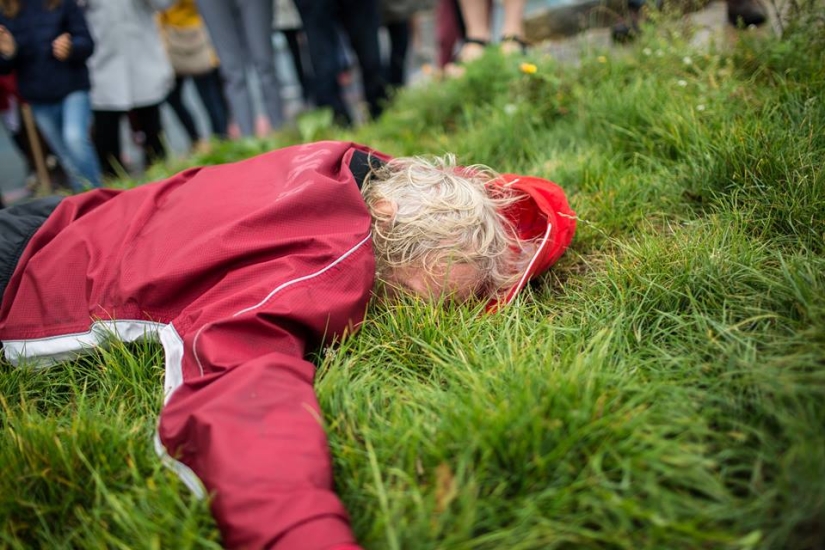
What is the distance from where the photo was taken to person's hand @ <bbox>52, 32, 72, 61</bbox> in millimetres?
3809

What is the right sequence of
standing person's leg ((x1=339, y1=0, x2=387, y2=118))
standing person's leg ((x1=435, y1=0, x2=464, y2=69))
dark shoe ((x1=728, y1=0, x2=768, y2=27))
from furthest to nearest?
standing person's leg ((x1=435, y1=0, x2=464, y2=69)), standing person's leg ((x1=339, y1=0, x2=387, y2=118)), dark shoe ((x1=728, y1=0, x2=768, y2=27))

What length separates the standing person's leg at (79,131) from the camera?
4035 millimetres

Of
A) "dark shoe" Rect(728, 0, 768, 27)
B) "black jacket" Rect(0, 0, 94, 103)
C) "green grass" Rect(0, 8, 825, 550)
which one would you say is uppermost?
"black jacket" Rect(0, 0, 94, 103)

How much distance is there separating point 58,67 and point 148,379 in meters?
3.17

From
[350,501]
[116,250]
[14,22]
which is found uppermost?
[14,22]

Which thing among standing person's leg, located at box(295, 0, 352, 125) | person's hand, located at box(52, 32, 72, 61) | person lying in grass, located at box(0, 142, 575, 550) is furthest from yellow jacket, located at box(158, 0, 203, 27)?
person lying in grass, located at box(0, 142, 575, 550)

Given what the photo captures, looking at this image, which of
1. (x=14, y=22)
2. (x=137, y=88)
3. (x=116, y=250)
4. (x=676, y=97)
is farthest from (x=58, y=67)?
(x=676, y=97)

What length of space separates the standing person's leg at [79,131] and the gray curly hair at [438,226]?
2876 mm

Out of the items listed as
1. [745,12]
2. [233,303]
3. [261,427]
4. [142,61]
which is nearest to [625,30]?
[745,12]

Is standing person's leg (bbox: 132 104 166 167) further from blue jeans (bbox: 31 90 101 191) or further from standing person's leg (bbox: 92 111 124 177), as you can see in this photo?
blue jeans (bbox: 31 90 101 191)

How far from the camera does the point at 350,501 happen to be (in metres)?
1.30

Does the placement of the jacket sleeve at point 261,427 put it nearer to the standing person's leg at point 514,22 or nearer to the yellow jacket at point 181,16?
the standing person's leg at point 514,22

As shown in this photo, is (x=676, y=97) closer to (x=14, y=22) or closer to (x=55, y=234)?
(x=55, y=234)

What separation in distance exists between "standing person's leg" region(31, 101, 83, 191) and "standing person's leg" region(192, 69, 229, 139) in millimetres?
1776
